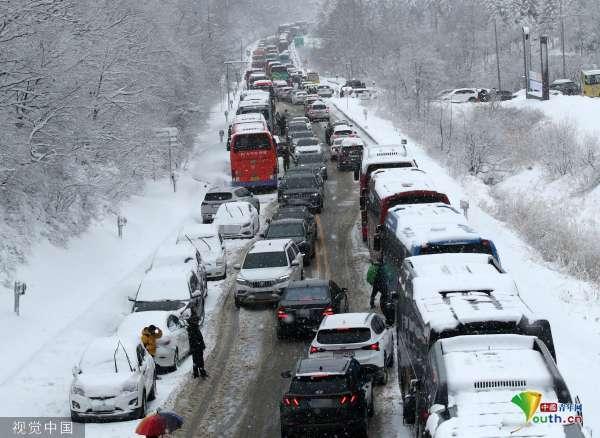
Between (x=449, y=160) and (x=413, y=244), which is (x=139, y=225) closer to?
(x=413, y=244)

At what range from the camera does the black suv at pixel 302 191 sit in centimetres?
4012

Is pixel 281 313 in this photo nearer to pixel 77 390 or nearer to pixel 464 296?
pixel 77 390

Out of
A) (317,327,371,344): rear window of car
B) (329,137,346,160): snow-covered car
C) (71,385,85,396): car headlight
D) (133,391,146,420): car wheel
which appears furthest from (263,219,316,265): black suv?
(329,137,346,160): snow-covered car

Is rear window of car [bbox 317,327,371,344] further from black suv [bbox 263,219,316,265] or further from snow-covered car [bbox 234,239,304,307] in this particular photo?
black suv [bbox 263,219,316,265]

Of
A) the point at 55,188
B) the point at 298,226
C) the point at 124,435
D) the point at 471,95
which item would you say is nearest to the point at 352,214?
the point at 298,226

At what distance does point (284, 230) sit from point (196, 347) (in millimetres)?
11623

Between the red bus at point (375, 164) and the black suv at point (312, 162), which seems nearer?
the red bus at point (375, 164)

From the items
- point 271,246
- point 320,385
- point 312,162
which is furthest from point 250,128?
point 320,385

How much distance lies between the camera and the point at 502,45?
5719 inches

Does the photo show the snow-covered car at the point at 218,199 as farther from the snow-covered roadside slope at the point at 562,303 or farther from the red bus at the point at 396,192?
the red bus at the point at 396,192

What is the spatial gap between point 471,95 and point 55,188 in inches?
2407

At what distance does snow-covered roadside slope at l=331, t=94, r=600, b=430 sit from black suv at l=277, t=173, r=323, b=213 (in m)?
5.46

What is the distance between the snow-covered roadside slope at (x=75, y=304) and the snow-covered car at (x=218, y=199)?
1194mm

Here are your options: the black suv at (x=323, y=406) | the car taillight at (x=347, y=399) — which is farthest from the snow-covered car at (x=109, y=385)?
the car taillight at (x=347, y=399)
